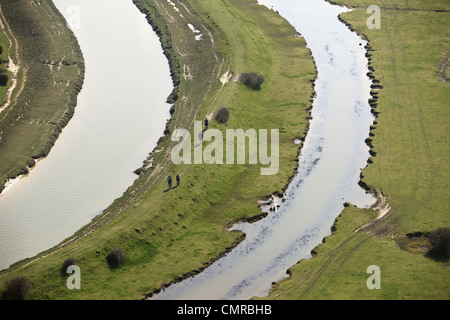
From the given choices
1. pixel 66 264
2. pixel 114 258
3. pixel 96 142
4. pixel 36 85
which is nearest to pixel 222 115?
pixel 96 142

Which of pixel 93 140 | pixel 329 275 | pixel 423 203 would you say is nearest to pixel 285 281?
pixel 329 275

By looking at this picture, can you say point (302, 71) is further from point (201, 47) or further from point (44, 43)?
point (44, 43)

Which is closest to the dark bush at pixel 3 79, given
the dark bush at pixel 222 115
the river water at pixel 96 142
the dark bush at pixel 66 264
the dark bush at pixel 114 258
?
the river water at pixel 96 142

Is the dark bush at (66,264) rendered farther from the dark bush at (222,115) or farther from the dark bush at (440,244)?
the dark bush at (440,244)

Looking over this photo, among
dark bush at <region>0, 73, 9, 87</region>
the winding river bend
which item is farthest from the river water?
the winding river bend

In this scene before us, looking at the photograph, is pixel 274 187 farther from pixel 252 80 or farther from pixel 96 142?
pixel 252 80

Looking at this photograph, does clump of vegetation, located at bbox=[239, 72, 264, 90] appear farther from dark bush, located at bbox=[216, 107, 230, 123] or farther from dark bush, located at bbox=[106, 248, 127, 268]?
dark bush, located at bbox=[106, 248, 127, 268]
